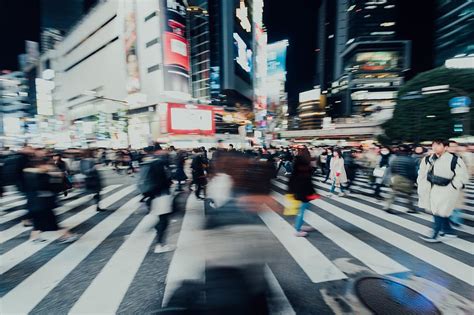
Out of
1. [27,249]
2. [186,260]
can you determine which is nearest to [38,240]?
[27,249]

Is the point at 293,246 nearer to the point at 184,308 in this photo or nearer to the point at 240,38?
the point at 184,308

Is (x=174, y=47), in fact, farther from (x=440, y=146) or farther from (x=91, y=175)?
(x=440, y=146)

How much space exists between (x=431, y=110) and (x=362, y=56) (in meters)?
70.2

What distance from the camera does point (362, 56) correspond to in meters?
90.3

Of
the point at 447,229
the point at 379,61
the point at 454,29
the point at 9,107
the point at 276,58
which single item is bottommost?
the point at 447,229

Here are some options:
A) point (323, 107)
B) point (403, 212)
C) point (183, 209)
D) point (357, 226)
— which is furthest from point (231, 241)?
point (323, 107)

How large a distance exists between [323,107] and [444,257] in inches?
4828

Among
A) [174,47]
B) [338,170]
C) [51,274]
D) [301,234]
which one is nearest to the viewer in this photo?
[51,274]

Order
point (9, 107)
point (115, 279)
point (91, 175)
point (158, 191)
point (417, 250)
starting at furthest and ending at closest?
point (9, 107) < point (91, 175) < point (158, 191) < point (417, 250) < point (115, 279)

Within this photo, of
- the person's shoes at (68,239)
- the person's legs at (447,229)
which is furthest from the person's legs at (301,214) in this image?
the person's shoes at (68,239)

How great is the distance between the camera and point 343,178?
30.1ft

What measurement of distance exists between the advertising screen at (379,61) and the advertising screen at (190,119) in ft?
226

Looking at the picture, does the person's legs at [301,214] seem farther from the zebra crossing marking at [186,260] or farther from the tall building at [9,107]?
the tall building at [9,107]

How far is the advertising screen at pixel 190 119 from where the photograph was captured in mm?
42000
